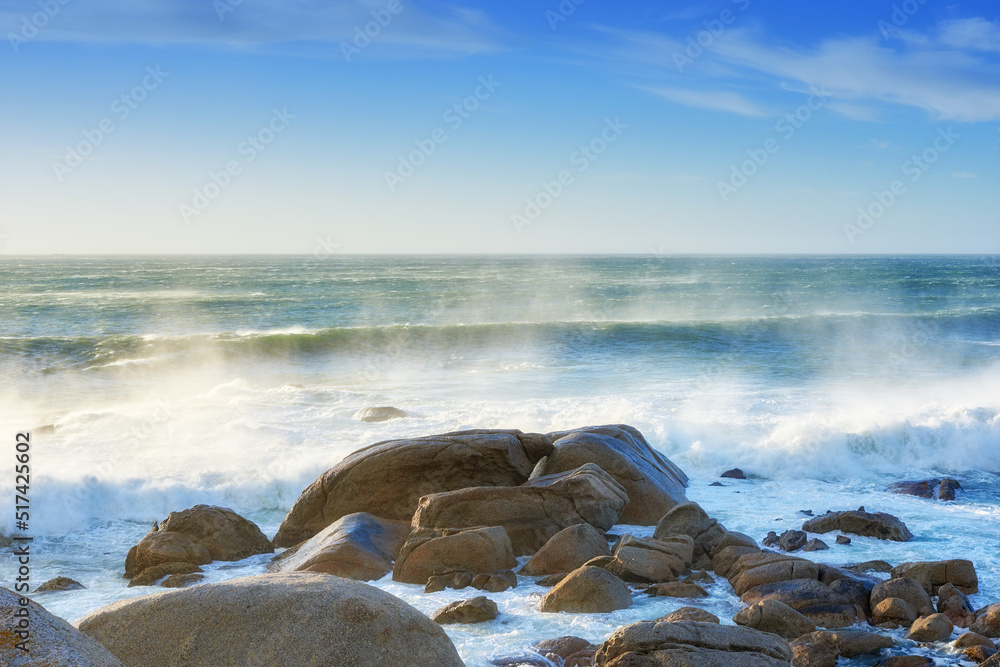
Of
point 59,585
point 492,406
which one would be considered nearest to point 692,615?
point 59,585

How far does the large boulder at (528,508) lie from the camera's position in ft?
34.7

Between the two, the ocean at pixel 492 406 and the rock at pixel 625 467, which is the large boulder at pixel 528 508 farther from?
the ocean at pixel 492 406

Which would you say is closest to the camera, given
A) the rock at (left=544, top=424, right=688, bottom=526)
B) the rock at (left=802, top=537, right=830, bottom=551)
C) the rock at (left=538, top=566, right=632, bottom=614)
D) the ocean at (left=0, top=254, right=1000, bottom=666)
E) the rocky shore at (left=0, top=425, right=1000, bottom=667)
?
the rocky shore at (left=0, top=425, right=1000, bottom=667)

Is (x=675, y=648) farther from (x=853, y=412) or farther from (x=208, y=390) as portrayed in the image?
(x=208, y=390)

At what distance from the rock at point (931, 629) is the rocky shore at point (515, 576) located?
13 mm

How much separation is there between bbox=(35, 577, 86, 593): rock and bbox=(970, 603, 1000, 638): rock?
952cm

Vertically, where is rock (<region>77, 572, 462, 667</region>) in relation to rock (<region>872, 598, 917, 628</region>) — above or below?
above

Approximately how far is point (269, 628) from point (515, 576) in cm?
456

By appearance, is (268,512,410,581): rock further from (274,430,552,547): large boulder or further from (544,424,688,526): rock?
(544,424,688,526): rock

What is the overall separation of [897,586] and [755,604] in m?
1.59

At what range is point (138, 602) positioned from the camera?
5496mm

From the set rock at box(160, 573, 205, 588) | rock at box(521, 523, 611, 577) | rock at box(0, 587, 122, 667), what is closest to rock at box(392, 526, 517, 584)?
rock at box(521, 523, 611, 577)

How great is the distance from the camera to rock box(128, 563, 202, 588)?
957 cm

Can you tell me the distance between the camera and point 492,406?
20094mm
